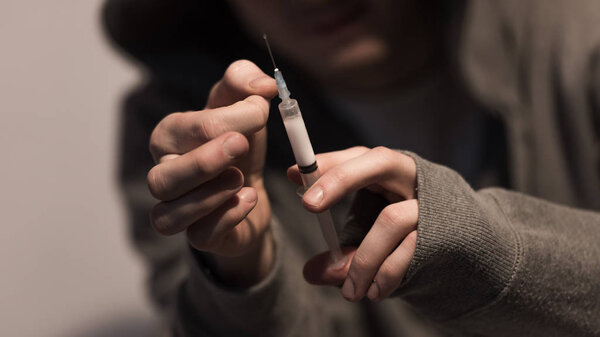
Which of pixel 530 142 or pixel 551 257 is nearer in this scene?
pixel 551 257

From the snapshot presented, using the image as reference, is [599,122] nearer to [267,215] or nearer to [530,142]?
[530,142]

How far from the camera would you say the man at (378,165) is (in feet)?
1.36

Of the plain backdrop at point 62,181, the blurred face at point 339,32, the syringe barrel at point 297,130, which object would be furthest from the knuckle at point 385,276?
the plain backdrop at point 62,181

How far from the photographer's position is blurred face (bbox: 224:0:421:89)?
720mm

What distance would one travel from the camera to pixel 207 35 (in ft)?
2.95

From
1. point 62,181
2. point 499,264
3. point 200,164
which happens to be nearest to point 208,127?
point 200,164

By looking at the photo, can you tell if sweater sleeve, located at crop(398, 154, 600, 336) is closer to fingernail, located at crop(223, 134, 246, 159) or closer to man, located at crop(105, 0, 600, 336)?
man, located at crop(105, 0, 600, 336)

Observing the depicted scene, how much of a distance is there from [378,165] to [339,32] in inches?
15.3

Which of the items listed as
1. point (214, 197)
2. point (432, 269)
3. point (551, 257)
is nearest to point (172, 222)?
point (214, 197)

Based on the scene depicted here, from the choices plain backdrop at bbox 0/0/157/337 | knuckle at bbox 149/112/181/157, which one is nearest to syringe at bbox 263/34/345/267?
knuckle at bbox 149/112/181/157

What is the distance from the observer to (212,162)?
0.38 m

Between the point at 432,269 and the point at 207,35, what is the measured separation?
0.66 metres

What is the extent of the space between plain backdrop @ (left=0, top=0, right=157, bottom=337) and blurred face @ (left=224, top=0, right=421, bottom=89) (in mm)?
424

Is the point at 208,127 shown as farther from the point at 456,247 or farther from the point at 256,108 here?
the point at 456,247
